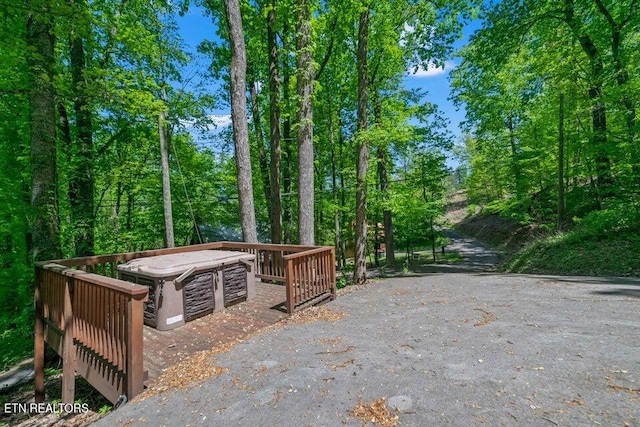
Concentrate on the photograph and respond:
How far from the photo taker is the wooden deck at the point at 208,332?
3328mm

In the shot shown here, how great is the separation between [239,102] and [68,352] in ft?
17.8

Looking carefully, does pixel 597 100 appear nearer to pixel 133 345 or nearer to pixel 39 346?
pixel 133 345

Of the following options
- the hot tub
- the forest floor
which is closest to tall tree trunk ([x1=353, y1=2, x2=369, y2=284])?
the forest floor

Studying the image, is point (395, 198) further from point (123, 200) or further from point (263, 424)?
point (123, 200)

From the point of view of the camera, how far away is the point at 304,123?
628 centimetres

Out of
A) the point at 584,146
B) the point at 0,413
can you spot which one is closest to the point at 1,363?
the point at 0,413

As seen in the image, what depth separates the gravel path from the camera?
2.00 meters

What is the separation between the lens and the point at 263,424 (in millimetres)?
2043

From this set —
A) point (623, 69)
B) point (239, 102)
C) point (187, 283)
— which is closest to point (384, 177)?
point (623, 69)

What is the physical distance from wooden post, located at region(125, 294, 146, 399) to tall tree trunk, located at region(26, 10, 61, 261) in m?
3.62

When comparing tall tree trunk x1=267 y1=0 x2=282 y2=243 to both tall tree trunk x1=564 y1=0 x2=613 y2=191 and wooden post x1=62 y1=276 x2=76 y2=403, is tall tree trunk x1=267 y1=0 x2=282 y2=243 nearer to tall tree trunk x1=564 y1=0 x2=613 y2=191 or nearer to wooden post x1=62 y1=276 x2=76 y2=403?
wooden post x1=62 y1=276 x2=76 y2=403

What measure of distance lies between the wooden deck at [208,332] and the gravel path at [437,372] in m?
0.41

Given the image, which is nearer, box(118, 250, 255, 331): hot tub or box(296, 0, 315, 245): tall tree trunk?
box(118, 250, 255, 331): hot tub

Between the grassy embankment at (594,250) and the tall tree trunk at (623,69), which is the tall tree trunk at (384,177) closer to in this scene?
the grassy embankment at (594,250)
